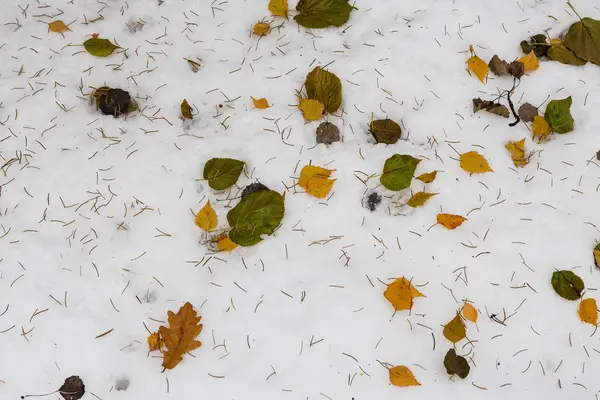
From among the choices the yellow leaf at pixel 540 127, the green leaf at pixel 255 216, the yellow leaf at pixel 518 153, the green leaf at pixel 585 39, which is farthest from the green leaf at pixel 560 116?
the green leaf at pixel 255 216

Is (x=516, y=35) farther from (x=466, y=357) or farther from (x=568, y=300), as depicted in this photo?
(x=466, y=357)

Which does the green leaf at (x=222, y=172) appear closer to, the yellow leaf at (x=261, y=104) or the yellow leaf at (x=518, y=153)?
the yellow leaf at (x=261, y=104)

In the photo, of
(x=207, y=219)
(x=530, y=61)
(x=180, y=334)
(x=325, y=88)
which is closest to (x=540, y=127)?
(x=530, y=61)

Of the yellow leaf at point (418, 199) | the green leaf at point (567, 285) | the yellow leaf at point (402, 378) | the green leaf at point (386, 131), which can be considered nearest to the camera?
the yellow leaf at point (402, 378)

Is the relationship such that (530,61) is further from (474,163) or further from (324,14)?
(324,14)

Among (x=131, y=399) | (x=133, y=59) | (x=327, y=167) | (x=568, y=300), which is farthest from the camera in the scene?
(x=133, y=59)

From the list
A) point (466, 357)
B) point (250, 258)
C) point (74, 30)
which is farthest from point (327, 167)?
point (74, 30)
